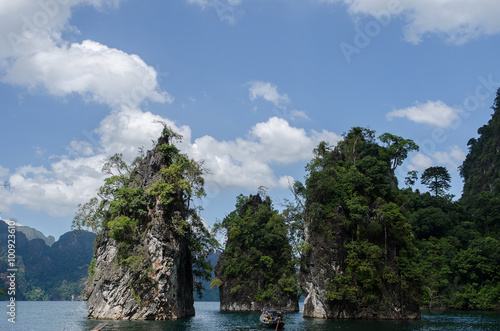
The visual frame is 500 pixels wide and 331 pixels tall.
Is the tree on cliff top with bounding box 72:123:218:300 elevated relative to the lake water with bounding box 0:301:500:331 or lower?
elevated

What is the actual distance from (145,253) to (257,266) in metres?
31.2

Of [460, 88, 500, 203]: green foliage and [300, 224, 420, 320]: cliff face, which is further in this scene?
[460, 88, 500, 203]: green foliage

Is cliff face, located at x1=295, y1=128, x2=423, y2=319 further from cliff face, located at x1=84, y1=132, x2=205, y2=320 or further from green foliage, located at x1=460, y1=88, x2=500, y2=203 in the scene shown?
green foliage, located at x1=460, y1=88, x2=500, y2=203

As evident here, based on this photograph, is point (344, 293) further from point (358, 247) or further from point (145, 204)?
point (145, 204)

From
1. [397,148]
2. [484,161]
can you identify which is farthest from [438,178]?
[397,148]

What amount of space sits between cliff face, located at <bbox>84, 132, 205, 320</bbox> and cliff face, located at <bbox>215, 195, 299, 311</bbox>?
23.3m

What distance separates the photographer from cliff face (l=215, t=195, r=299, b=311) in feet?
207

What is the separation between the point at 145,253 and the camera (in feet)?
122

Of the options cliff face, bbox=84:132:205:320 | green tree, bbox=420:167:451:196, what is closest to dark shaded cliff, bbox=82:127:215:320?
cliff face, bbox=84:132:205:320

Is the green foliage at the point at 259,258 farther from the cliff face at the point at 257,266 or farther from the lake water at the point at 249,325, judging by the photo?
the lake water at the point at 249,325

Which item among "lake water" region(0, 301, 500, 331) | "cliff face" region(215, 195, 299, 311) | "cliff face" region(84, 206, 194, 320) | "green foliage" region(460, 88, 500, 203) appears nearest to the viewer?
"lake water" region(0, 301, 500, 331)

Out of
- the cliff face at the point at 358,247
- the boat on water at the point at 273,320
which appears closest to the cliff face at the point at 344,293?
the cliff face at the point at 358,247

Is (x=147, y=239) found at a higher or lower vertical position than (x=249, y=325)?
higher

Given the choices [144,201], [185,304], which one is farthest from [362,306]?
[144,201]
